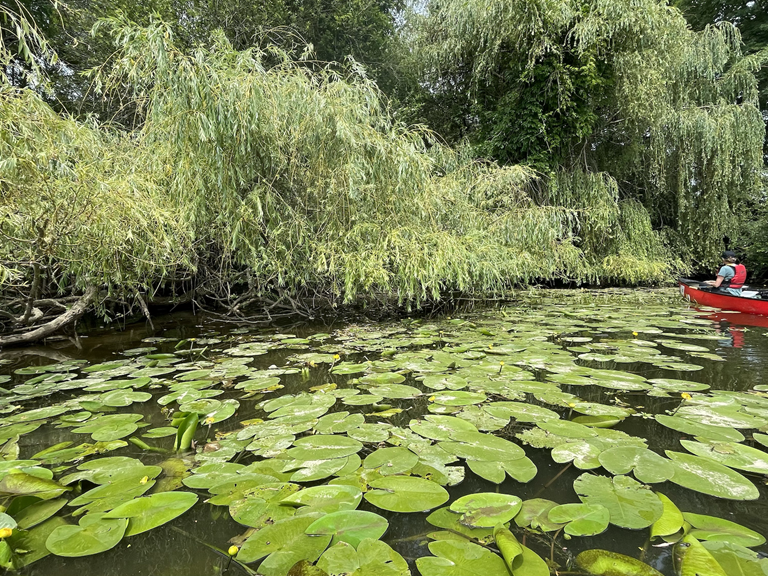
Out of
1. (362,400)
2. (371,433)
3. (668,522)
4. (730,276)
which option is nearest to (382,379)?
(362,400)

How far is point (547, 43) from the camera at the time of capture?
20.1 ft

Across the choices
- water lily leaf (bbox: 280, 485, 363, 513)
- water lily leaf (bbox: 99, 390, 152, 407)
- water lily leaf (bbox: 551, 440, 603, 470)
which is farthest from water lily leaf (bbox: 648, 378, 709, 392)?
water lily leaf (bbox: 99, 390, 152, 407)

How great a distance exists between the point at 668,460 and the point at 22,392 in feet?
9.18

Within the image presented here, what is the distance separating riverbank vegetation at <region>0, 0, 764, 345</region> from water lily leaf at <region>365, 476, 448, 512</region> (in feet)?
6.84

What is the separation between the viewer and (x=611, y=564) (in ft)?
2.43

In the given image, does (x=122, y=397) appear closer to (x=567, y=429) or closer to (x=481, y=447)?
(x=481, y=447)

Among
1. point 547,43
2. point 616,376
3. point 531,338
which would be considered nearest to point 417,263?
point 531,338

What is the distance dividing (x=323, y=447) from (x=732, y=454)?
127 cm

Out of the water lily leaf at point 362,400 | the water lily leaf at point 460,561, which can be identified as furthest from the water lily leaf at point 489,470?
the water lily leaf at point 362,400

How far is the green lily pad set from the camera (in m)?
0.82

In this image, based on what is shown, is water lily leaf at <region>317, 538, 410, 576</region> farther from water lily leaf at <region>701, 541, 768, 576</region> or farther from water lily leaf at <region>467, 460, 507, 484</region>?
water lily leaf at <region>701, 541, 768, 576</region>

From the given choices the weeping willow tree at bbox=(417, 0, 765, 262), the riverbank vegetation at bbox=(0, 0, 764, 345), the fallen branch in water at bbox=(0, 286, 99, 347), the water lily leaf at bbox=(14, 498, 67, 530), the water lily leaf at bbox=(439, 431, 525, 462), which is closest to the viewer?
the water lily leaf at bbox=(14, 498, 67, 530)

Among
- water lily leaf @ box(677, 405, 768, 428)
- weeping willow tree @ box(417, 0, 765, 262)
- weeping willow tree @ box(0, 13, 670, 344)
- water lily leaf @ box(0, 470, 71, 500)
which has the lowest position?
water lily leaf @ box(677, 405, 768, 428)

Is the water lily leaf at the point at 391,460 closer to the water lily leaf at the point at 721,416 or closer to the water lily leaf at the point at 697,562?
the water lily leaf at the point at 697,562
